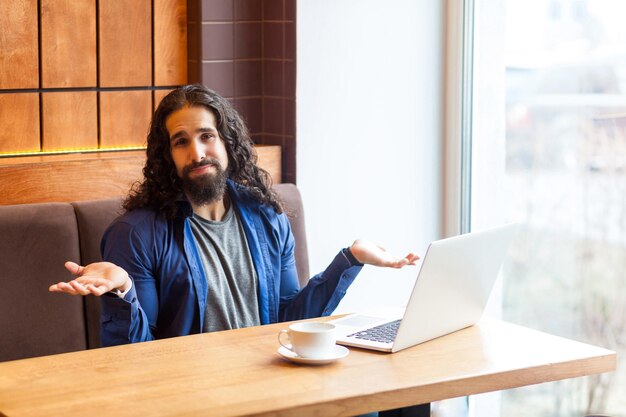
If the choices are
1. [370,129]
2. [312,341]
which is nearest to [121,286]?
[312,341]

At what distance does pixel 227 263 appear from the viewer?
2674 mm

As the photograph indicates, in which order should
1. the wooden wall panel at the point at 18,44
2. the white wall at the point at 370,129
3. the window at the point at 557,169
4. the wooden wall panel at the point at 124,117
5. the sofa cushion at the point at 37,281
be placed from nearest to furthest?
the sofa cushion at the point at 37,281 < the wooden wall panel at the point at 18,44 < the window at the point at 557,169 < the wooden wall panel at the point at 124,117 < the white wall at the point at 370,129

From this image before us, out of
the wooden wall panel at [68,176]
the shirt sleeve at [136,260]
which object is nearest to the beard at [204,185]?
the shirt sleeve at [136,260]

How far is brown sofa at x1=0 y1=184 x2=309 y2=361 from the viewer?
9.07 feet

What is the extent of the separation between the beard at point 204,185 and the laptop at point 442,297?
51 centimetres

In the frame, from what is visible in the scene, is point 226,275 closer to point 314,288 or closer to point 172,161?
point 314,288

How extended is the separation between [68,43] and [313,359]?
5.17 feet

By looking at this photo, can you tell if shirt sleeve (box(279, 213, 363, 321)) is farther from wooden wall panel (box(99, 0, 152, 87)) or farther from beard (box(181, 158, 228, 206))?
wooden wall panel (box(99, 0, 152, 87))

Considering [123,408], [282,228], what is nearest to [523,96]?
[282,228]

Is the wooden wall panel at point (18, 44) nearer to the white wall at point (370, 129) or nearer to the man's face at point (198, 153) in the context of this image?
the man's face at point (198, 153)

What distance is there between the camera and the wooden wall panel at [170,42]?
10.9 ft

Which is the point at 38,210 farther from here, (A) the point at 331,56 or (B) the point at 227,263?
(A) the point at 331,56

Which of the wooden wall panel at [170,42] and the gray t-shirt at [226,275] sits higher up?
the wooden wall panel at [170,42]

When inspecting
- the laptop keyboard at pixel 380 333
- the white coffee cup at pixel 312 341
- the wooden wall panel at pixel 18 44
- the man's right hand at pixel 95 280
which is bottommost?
the laptop keyboard at pixel 380 333
